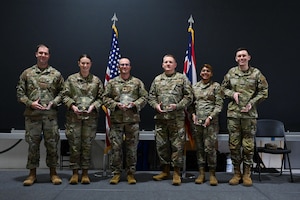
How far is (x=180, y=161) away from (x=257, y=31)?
2.55m

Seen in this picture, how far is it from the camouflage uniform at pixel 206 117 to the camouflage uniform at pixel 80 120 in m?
1.29

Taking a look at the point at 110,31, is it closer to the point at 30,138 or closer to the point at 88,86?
the point at 88,86

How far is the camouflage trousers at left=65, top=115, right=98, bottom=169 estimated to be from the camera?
418cm

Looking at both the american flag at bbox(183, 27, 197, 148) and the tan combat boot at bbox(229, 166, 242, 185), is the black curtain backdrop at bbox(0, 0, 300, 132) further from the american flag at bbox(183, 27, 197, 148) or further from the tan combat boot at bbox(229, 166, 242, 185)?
the tan combat boot at bbox(229, 166, 242, 185)

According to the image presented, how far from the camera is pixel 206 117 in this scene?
4250mm

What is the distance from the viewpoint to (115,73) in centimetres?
479

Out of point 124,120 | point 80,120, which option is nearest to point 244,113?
point 124,120

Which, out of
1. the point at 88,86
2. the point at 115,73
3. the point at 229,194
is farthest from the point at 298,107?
the point at 88,86

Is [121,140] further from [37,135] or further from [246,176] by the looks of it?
[246,176]

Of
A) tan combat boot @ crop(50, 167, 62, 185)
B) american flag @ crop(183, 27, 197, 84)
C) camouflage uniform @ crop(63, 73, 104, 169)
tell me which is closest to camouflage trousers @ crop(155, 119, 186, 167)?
Answer: american flag @ crop(183, 27, 197, 84)

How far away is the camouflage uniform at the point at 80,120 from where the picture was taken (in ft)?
13.7

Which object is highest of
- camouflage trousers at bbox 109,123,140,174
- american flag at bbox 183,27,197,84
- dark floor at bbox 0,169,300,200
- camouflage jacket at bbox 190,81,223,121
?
american flag at bbox 183,27,197,84

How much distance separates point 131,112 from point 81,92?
27.0 inches

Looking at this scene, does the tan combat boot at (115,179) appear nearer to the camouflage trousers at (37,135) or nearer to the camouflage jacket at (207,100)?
the camouflage trousers at (37,135)
